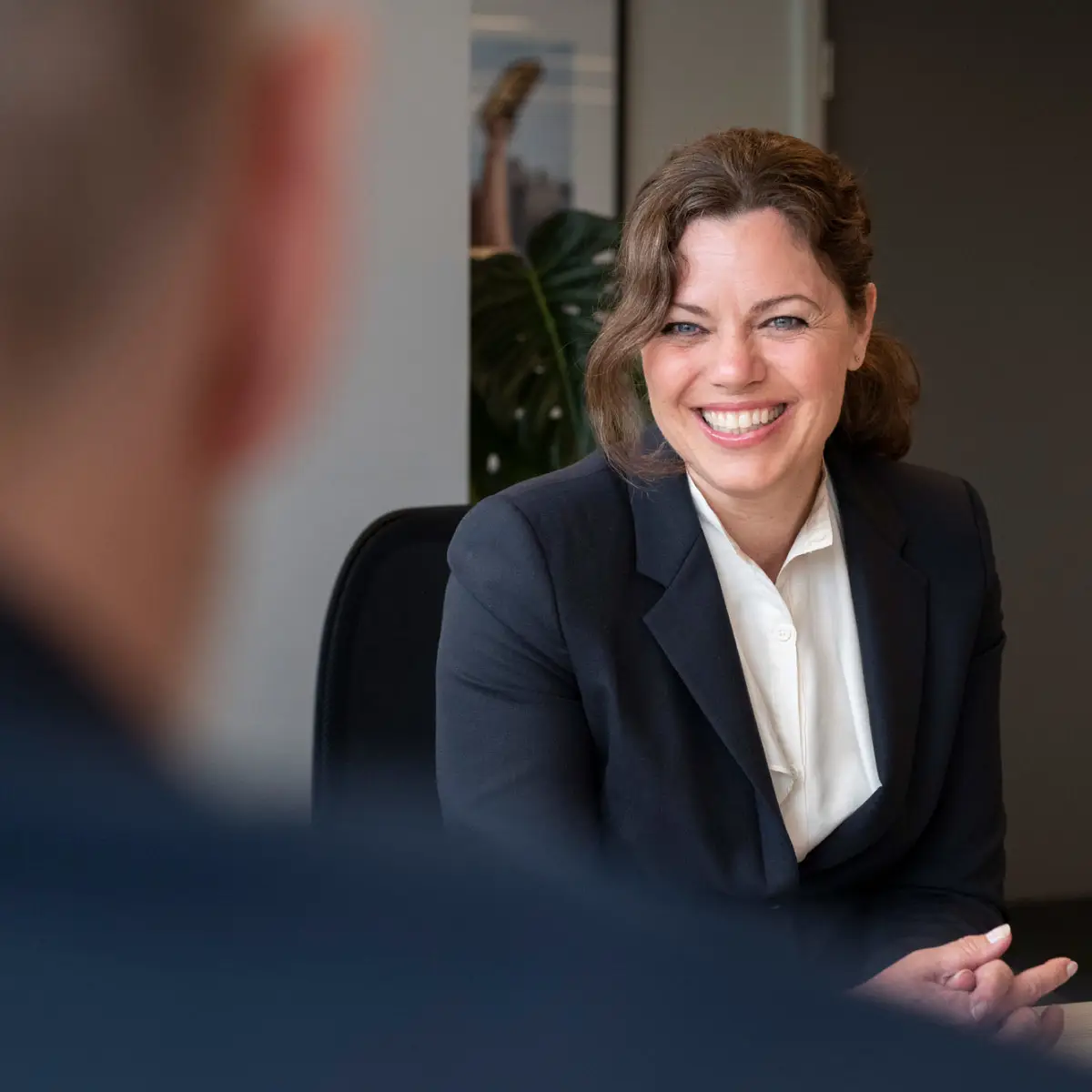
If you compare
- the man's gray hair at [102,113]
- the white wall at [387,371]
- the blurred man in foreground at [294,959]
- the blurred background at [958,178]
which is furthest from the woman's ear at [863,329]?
the blurred background at [958,178]

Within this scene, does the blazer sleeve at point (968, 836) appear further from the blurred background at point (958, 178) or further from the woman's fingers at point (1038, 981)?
the blurred background at point (958, 178)

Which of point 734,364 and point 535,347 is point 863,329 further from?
point 535,347

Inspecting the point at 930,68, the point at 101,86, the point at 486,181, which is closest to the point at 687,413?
the point at 101,86

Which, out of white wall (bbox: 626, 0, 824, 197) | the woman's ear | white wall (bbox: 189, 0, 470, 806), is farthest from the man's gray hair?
white wall (bbox: 626, 0, 824, 197)

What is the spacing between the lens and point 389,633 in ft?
4.28

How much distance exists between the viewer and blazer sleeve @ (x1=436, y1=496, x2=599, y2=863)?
1.11 metres

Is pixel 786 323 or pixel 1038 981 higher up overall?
pixel 786 323

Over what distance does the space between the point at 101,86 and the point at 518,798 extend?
3.03 ft

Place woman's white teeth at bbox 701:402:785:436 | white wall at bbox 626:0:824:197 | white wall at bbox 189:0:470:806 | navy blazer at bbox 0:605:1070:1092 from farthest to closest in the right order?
1. white wall at bbox 626:0:824:197
2. white wall at bbox 189:0:470:806
3. woman's white teeth at bbox 701:402:785:436
4. navy blazer at bbox 0:605:1070:1092

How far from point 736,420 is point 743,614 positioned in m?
0.16

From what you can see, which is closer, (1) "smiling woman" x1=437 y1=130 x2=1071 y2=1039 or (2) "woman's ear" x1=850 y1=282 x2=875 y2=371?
(1) "smiling woman" x1=437 y1=130 x2=1071 y2=1039

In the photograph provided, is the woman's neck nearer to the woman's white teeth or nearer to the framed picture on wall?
the woman's white teeth

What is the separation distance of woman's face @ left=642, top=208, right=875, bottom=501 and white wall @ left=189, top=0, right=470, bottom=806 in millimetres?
624

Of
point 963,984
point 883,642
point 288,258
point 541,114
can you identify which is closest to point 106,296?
point 963,984
